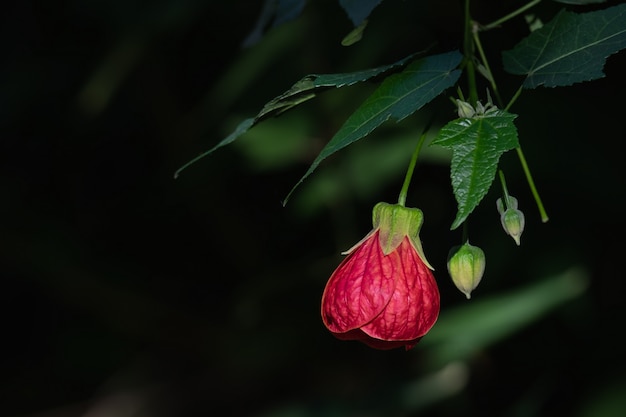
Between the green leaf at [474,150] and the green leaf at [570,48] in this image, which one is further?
the green leaf at [570,48]

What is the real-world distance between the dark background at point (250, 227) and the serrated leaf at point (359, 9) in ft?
0.65

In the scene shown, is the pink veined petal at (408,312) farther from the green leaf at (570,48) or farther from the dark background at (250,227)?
the dark background at (250,227)

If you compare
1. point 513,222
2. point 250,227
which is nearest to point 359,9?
point 513,222

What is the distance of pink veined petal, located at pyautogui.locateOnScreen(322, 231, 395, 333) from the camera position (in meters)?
0.73

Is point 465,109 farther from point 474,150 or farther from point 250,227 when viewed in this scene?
point 250,227

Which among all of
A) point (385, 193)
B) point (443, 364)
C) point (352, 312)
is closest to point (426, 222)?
point (385, 193)

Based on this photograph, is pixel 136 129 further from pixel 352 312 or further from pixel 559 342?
pixel 352 312

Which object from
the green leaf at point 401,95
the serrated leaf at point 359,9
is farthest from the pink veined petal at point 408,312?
the serrated leaf at point 359,9

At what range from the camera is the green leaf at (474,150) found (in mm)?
596

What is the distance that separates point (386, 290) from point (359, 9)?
0.27 metres

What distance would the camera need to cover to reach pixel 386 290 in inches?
29.0

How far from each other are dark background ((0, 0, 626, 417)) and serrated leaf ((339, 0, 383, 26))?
0.20 meters

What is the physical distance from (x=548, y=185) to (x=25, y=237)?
1.23m

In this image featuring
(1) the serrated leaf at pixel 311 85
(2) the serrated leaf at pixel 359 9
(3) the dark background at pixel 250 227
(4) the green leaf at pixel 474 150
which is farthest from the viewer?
(3) the dark background at pixel 250 227
